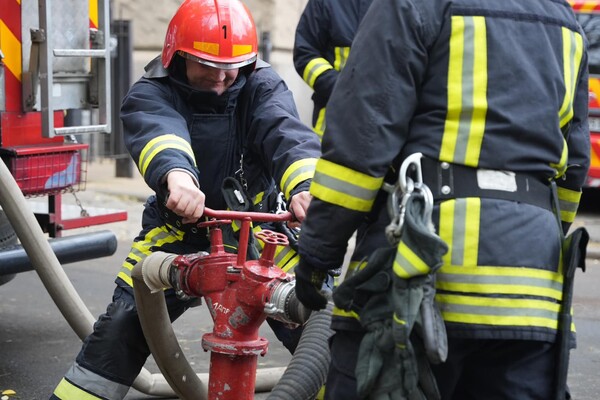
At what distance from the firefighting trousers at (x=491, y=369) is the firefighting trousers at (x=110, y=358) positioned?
128 centimetres

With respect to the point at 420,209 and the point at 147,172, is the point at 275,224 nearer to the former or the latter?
the point at 147,172

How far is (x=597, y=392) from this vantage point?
501 cm

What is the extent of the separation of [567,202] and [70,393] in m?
1.79

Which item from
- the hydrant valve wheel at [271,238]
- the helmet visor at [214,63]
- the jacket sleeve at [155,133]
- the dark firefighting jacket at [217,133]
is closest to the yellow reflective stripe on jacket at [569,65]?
the hydrant valve wheel at [271,238]

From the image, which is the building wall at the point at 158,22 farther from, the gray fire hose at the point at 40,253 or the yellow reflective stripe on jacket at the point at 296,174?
the yellow reflective stripe on jacket at the point at 296,174

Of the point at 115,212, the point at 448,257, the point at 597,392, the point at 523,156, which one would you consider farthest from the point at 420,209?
the point at 115,212

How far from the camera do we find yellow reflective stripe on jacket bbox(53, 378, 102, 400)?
12.4 ft

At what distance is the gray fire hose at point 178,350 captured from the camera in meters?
3.09

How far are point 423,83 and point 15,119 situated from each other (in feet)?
9.35

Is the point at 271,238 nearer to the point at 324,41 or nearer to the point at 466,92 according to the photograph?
the point at 466,92

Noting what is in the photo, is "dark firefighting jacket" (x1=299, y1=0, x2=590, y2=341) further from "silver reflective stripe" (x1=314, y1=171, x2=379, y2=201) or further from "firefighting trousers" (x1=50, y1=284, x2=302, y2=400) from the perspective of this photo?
"firefighting trousers" (x1=50, y1=284, x2=302, y2=400)

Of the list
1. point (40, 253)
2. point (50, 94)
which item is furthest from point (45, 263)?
point (50, 94)

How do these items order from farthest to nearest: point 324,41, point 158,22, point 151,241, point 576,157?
point 158,22 < point 324,41 < point 151,241 < point 576,157

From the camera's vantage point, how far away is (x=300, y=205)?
3289mm
